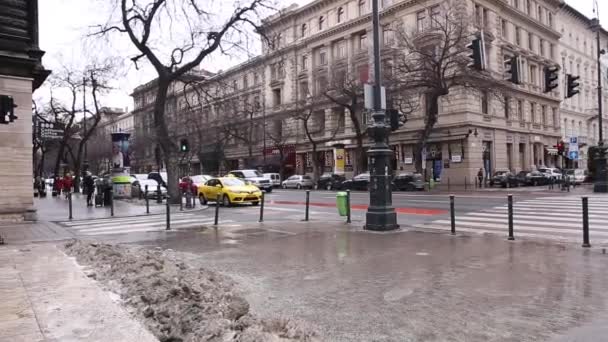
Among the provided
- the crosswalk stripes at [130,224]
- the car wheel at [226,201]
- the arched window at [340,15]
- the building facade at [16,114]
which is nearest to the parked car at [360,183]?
the car wheel at [226,201]

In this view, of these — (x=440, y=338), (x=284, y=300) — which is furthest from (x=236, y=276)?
(x=440, y=338)

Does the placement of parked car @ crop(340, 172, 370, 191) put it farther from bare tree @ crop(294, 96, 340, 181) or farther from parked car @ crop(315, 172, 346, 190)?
bare tree @ crop(294, 96, 340, 181)

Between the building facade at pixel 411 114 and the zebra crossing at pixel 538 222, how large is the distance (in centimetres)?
1882

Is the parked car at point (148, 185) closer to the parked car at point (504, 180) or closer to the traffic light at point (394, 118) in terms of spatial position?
the traffic light at point (394, 118)

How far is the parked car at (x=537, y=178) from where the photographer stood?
3944 centimetres

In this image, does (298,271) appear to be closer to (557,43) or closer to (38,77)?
(38,77)

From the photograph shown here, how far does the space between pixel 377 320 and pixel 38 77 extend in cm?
1811

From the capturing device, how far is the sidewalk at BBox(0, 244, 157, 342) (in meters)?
4.24

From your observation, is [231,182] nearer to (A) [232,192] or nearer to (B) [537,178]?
(A) [232,192]

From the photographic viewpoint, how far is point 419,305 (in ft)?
18.1

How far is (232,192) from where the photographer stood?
23.0m

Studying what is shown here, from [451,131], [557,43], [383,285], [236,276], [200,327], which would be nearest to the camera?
[200,327]

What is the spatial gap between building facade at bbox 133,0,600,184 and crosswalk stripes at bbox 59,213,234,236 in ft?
43.3

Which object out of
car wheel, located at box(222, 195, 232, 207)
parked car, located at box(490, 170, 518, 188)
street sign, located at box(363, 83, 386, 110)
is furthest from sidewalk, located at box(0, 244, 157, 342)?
parked car, located at box(490, 170, 518, 188)
